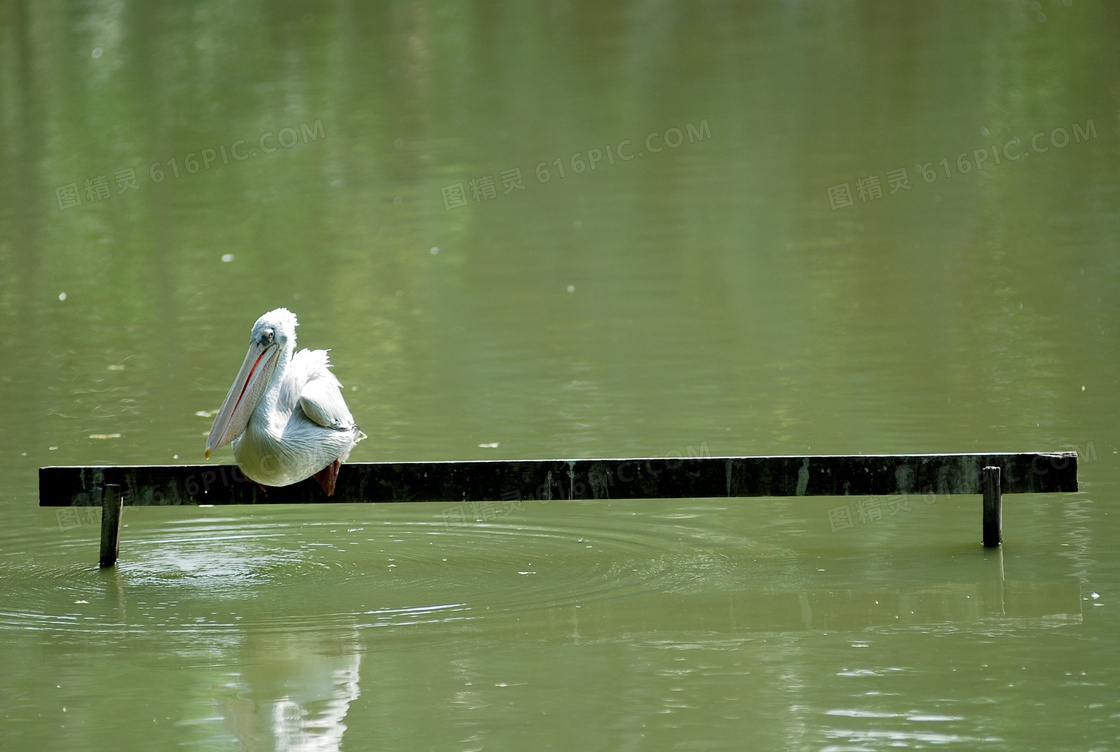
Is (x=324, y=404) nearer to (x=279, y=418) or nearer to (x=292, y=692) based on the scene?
(x=279, y=418)

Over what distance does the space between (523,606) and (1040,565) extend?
6.96 feet

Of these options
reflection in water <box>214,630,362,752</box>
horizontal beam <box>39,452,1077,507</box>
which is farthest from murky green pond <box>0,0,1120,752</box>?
horizontal beam <box>39,452,1077,507</box>

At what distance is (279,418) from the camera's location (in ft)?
20.8

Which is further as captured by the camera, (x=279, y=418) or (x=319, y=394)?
(x=319, y=394)

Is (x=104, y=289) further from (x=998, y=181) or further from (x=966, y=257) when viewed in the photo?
(x=998, y=181)

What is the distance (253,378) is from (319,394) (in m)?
0.27

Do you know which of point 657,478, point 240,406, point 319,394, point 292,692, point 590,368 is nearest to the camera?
point 292,692

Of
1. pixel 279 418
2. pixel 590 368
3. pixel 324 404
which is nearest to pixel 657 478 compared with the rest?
pixel 324 404

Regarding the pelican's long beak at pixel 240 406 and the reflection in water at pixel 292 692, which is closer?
the reflection in water at pixel 292 692

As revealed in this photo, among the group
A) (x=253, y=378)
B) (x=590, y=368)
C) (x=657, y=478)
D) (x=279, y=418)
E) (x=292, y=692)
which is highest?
(x=590, y=368)

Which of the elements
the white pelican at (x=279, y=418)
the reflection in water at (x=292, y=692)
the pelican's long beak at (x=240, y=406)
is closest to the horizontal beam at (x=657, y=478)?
the white pelican at (x=279, y=418)

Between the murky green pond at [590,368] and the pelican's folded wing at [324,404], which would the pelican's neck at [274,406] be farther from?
the murky green pond at [590,368]

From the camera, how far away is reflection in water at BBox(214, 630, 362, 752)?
5082mm

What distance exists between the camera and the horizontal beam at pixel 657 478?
664 cm
